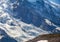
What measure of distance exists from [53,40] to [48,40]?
0.34 feet

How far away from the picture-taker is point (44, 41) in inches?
155

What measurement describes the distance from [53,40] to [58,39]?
4.1 inches

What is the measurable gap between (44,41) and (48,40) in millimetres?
141

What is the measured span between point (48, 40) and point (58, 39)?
0.19m

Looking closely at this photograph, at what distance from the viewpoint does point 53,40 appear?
401 cm

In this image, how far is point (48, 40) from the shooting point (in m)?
4.06

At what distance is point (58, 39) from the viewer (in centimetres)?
404

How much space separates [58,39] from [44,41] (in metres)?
0.29
